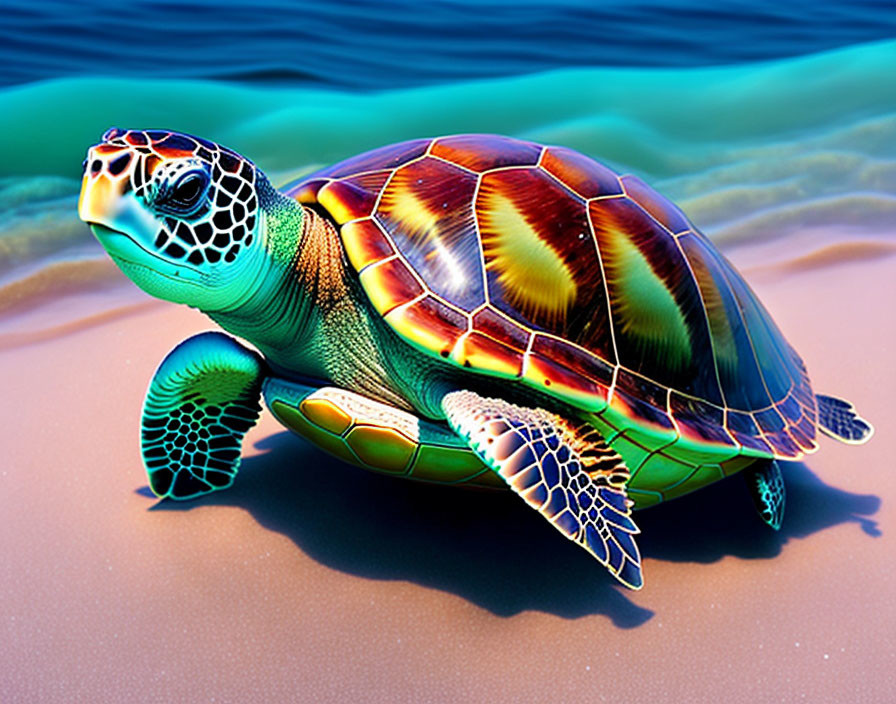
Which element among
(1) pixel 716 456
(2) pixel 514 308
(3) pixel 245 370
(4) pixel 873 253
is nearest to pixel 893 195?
(4) pixel 873 253

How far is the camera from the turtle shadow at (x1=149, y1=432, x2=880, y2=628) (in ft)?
6.39

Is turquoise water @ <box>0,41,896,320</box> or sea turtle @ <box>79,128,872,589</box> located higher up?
sea turtle @ <box>79,128,872,589</box>

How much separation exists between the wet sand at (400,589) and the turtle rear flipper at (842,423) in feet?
0.56

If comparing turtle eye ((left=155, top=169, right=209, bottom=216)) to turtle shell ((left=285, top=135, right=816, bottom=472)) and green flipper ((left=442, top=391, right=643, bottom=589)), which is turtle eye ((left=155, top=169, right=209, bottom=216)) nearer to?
turtle shell ((left=285, top=135, right=816, bottom=472))

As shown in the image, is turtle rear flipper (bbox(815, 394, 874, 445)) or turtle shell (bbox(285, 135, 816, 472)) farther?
turtle rear flipper (bbox(815, 394, 874, 445))

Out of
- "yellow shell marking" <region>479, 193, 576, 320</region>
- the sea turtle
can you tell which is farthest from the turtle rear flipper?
"yellow shell marking" <region>479, 193, 576, 320</region>

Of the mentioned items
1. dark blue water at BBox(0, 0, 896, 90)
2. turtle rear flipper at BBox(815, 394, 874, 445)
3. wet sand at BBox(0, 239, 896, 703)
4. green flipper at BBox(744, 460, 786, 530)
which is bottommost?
dark blue water at BBox(0, 0, 896, 90)

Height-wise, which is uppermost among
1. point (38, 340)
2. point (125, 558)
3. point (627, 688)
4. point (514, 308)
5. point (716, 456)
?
point (514, 308)

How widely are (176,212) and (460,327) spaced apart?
72 centimetres

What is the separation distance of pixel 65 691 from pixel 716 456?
1.67 meters

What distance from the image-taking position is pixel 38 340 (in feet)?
11.0

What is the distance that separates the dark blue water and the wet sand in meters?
7.80

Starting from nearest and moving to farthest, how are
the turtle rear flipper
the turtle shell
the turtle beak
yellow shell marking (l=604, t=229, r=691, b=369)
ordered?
1. the turtle beak
2. the turtle shell
3. yellow shell marking (l=604, t=229, r=691, b=369)
4. the turtle rear flipper

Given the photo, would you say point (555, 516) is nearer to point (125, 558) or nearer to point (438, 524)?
point (438, 524)
